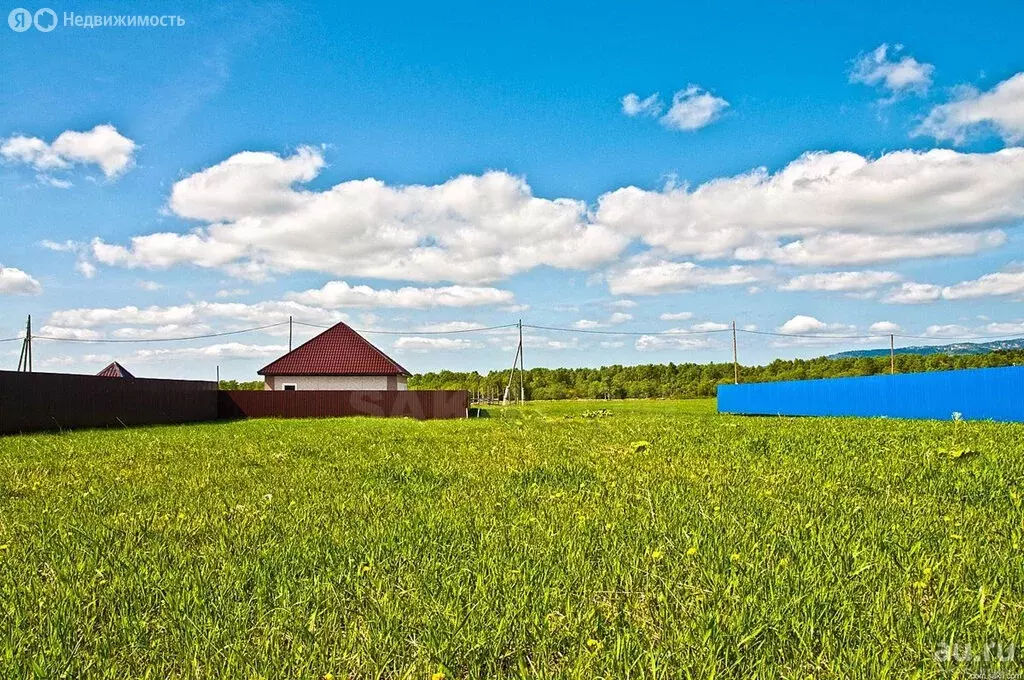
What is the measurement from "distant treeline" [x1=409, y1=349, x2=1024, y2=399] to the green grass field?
6976cm

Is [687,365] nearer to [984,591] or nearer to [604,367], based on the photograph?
[604,367]

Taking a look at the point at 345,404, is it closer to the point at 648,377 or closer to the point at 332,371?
the point at 332,371

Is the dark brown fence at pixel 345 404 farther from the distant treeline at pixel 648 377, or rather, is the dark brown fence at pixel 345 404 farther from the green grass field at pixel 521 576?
the distant treeline at pixel 648 377

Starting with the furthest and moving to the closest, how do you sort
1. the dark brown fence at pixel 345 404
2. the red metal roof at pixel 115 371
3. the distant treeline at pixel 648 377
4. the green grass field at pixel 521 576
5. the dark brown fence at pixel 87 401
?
the distant treeline at pixel 648 377
the red metal roof at pixel 115 371
the dark brown fence at pixel 345 404
the dark brown fence at pixel 87 401
the green grass field at pixel 521 576

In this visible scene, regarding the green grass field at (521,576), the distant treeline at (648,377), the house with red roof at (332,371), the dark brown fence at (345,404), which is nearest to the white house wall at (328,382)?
the house with red roof at (332,371)

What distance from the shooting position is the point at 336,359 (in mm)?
33781

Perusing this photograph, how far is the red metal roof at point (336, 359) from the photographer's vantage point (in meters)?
33.2

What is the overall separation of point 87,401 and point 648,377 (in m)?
80.6

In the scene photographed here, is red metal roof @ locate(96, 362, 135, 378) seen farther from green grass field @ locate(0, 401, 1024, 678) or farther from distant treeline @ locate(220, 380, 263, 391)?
green grass field @ locate(0, 401, 1024, 678)

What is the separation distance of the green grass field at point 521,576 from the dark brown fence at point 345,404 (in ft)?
71.1

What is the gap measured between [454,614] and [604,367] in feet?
336

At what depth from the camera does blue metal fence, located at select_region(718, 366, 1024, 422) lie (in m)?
19.9

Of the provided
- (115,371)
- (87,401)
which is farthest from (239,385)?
(87,401)

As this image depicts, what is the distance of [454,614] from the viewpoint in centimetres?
256
